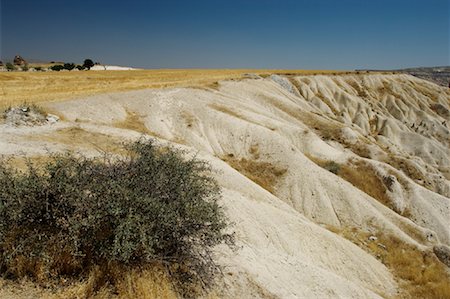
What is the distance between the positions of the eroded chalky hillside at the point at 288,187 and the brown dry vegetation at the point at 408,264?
6 centimetres

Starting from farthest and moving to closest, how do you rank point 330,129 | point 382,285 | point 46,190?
point 330,129 < point 382,285 < point 46,190

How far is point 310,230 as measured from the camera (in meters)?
15.7

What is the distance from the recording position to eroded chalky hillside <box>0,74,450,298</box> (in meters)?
12.2

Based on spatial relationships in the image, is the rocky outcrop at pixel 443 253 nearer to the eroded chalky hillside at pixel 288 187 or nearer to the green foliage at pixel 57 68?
the eroded chalky hillside at pixel 288 187

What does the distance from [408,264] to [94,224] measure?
51.7ft

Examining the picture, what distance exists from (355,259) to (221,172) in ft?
23.2

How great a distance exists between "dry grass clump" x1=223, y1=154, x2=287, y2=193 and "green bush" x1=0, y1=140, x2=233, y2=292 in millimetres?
13133

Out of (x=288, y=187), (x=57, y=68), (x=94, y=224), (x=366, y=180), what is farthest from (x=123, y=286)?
(x=57, y=68)

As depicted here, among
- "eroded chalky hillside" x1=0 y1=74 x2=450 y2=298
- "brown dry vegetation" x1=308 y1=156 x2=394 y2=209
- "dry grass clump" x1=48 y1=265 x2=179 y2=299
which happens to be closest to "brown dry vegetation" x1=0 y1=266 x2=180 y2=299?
"dry grass clump" x1=48 y1=265 x2=179 y2=299

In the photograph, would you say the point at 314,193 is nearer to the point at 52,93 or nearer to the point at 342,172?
the point at 342,172

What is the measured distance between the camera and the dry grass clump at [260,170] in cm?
2202

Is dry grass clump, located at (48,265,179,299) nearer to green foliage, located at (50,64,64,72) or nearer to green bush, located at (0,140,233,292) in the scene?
green bush, located at (0,140,233,292)

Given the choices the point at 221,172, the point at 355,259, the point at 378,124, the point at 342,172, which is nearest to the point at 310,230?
the point at 355,259

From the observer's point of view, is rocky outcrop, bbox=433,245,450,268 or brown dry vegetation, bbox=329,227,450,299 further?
rocky outcrop, bbox=433,245,450,268
